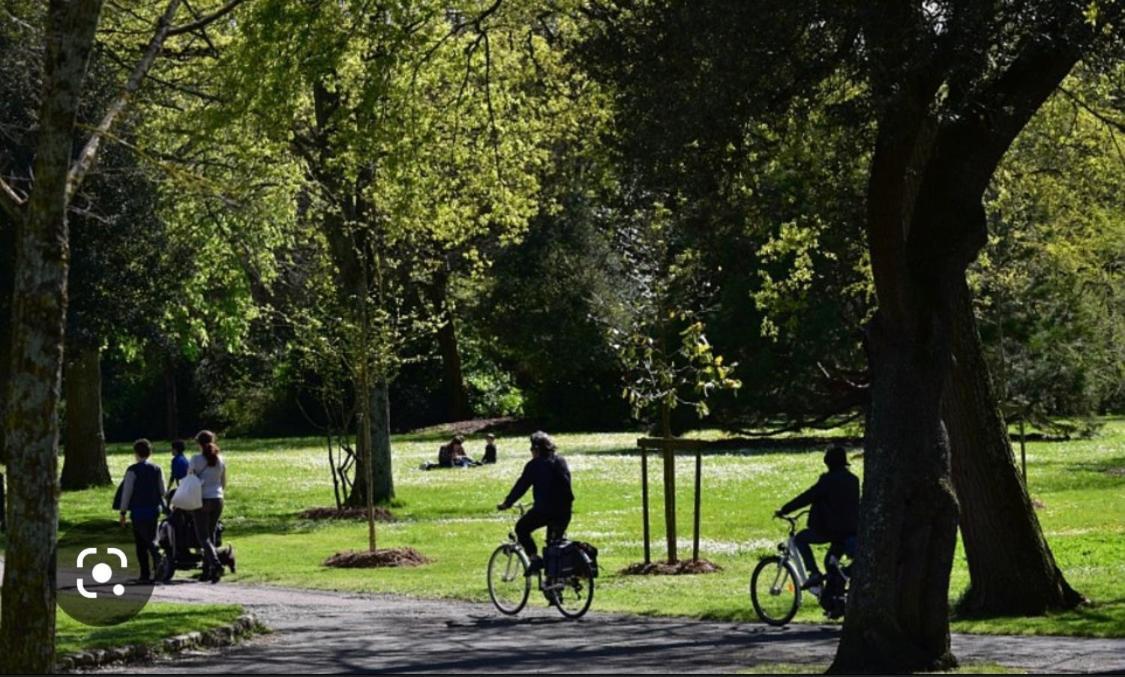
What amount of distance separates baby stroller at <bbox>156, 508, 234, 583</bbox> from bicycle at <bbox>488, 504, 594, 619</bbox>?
18.7 ft

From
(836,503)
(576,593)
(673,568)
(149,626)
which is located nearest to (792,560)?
(836,503)

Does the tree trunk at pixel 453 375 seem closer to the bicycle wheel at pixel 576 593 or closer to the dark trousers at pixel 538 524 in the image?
the dark trousers at pixel 538 524

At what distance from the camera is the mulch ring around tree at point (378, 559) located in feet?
88.5

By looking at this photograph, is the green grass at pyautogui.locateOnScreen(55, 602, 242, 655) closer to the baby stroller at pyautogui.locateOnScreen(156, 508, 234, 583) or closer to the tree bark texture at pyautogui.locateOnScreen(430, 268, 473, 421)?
the baby stroller at pyautogui.locateOnScreen(156, 508, 234, 583)

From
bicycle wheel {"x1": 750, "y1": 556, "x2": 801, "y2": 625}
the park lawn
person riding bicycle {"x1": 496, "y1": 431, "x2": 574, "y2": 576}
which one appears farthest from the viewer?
the park lawn

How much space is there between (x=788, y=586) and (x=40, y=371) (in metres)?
8.92

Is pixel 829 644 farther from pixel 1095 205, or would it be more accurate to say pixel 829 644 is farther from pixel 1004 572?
pixel 1095 205

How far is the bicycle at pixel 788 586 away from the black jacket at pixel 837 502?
214 millimetres

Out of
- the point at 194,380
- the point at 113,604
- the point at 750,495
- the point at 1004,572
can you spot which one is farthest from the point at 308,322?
the point at 194,380

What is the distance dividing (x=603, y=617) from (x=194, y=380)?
53.8 meters

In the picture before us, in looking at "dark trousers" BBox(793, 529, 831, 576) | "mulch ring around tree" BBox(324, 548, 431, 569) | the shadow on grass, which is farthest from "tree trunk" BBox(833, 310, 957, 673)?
the shadow on grass

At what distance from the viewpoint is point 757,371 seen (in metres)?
52.2

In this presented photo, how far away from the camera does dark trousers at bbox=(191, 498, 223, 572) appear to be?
24.3 metres

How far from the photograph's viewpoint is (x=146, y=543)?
23.8 m
